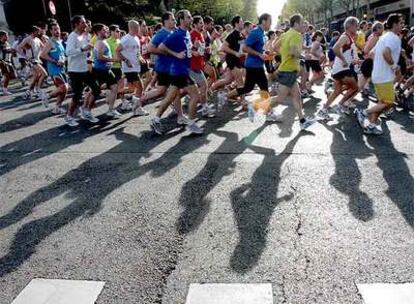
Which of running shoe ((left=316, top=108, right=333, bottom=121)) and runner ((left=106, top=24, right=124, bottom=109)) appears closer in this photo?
running shoe ((left=316, top=108, right=333, bottom=121))

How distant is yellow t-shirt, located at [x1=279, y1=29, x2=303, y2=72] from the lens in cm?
745

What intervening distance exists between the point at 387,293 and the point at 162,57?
5.98 meters

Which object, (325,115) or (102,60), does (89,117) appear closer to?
(102,60)

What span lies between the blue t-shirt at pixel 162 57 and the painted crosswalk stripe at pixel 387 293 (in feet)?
18.6

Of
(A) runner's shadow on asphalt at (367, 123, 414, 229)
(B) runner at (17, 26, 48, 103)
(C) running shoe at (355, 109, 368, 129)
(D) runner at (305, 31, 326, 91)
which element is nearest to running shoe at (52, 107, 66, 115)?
(B) runner at (17, 26, 48, 103)

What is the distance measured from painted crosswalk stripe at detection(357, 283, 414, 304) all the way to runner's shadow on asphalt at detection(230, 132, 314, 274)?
821 mm

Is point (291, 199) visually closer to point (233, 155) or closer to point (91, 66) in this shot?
point (233, 155)

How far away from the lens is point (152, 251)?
3617 millimetres

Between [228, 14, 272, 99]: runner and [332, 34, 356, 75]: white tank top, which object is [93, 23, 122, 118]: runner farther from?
[332, 34, 356, 75]: white tank top

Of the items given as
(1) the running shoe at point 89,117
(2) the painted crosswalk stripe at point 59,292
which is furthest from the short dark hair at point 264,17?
(2) the painted crosswalk stripe at point 59,292

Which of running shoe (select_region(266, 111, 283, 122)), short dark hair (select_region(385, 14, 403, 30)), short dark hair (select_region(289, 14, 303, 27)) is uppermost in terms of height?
short dark hair (select_region(289, 14, 303, 27))

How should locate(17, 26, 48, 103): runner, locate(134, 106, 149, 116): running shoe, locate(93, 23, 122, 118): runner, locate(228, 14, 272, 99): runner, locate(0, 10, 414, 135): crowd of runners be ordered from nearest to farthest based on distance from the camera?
locate(0, 10, 414, 135): crowd of runners < locate(228, 14, 272, 99): runner < locate(93, 23, 122, 118): runner < locate(134, 106, 149, 116): running shoe < locate(17, 26, 48, 103): runner

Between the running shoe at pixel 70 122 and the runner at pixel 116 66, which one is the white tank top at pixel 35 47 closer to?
the runner at pixel 116 66

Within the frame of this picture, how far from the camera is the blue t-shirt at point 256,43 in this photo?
8.25 meters
